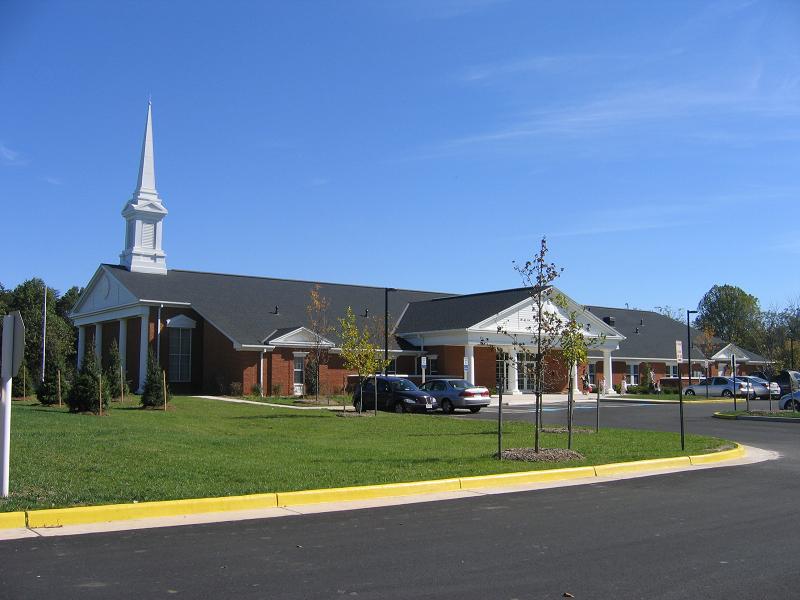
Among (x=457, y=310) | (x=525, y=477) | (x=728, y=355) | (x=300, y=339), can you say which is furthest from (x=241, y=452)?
(x=728, y=355)

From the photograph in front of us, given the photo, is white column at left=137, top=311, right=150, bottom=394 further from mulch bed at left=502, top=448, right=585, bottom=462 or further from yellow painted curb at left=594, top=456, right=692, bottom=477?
yellow painted curb at left=594, top=456, right=692, bottom=477

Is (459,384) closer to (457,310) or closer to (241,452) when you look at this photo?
(457,310)

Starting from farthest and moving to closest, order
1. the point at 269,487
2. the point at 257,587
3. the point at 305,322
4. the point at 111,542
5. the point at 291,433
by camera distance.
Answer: the point at 305,322 → the point at 291,433 → the point at 269,487 → the point at 111,542 → the point at 257,587

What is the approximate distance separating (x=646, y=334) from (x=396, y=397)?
112ft

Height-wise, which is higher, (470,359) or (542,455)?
(470,359)

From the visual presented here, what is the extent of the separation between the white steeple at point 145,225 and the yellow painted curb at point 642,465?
3559 cm

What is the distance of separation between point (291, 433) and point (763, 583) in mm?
14848

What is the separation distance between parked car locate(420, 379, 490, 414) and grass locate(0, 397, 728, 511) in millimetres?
7084

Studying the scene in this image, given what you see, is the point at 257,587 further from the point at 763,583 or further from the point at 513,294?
the point at 513,294

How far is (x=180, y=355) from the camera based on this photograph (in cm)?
4194

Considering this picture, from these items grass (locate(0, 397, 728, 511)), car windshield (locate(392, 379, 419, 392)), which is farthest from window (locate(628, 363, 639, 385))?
grass (locate(0, 397, 728, 511))

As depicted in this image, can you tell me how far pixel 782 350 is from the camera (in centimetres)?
6144

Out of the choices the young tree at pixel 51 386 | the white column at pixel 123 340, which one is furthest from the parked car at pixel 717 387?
the young tree at pixel 51 386

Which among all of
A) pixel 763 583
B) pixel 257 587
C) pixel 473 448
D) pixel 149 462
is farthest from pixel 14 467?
pixel 763 583
